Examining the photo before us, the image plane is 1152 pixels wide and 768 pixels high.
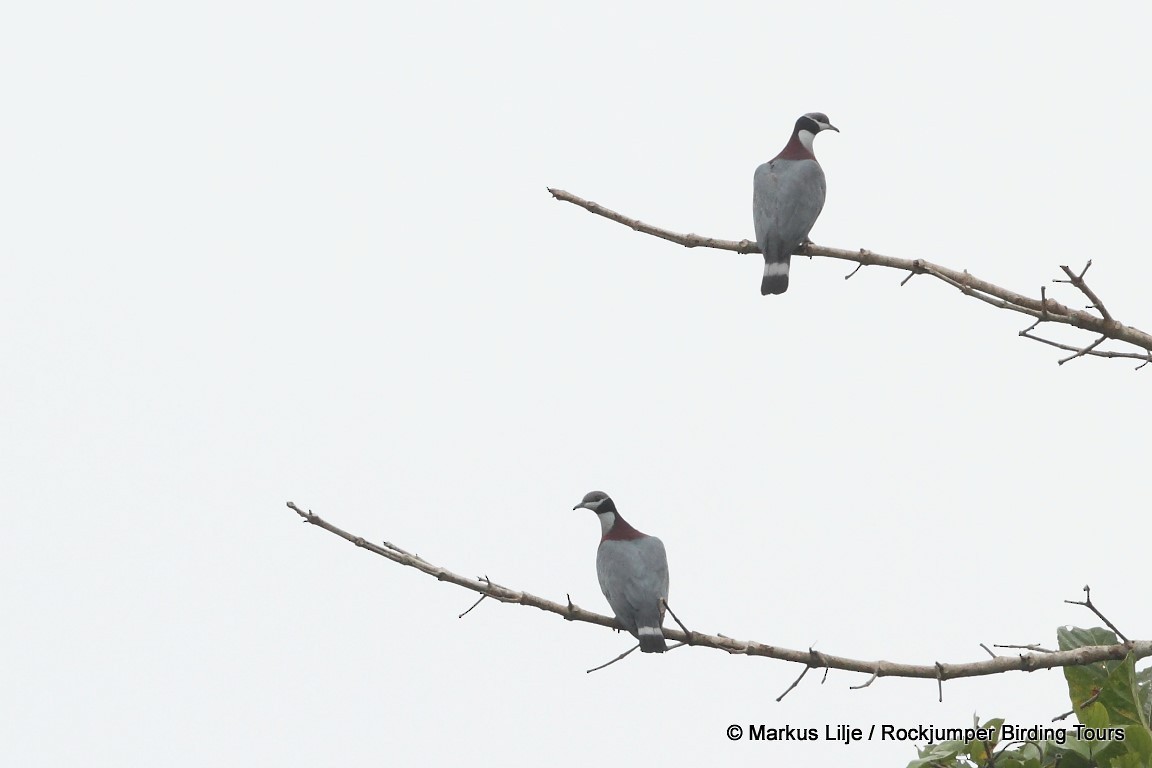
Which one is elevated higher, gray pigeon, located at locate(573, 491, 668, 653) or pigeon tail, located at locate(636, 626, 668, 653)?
gray pigeon, located at locate(573, 491, 668, 653)

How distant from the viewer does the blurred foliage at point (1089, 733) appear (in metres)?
4.52

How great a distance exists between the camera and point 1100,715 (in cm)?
478

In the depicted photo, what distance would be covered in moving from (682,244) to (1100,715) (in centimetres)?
242

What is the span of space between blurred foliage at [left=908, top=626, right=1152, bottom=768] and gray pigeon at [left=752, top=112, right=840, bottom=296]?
389 centimetres

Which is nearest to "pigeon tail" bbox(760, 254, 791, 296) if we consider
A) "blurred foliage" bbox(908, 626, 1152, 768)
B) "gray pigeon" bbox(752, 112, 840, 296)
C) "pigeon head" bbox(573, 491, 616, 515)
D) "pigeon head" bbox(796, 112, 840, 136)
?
"gray pigeon" bbox(752, 112, 840, 296)

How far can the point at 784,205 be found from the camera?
9062 millimetres

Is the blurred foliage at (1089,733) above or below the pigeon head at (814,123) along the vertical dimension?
below

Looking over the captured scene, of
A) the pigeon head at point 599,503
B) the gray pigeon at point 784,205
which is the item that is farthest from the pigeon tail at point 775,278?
the pigeon head at point 599,503

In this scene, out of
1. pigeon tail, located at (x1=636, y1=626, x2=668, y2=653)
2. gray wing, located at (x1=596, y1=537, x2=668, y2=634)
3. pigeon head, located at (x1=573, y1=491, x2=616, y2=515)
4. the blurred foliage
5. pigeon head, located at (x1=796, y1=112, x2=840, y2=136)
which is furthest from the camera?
pigeon head, located at (x1=796, y1=112, x2=840, y2=136)

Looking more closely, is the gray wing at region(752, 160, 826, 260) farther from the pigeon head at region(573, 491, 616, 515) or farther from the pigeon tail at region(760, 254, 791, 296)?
the pigeon head at region(573, 491, 616, 515)

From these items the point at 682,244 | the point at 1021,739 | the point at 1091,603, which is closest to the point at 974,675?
the point at 1021,739

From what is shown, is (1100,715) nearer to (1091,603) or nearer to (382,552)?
(1091,603)

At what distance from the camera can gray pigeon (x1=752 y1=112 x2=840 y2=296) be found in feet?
28.8

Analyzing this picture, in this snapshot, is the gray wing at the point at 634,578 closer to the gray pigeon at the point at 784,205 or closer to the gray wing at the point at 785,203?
the gray pigeon at the point at 784,205
